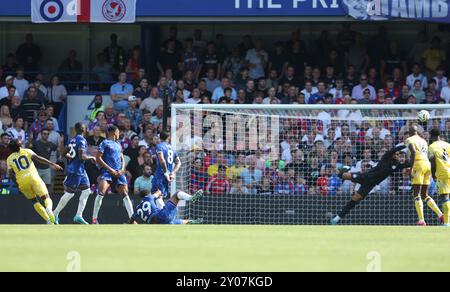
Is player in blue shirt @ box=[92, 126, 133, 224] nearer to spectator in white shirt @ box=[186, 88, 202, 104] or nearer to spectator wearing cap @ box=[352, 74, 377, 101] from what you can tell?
spectator in white shirt @ box=[186, 88, 202, 104]

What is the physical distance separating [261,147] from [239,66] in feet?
13.7

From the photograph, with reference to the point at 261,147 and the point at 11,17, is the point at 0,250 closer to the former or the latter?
the point at 261,147

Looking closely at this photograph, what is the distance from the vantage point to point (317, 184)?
21281 millimetres

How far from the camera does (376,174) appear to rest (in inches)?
795

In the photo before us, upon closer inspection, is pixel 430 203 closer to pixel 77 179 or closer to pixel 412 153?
pixel 412 153

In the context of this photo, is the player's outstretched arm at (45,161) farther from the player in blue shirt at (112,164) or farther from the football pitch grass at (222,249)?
the football pitch grass at (222,249)

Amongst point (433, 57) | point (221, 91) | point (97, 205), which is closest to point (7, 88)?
point (221, 91)

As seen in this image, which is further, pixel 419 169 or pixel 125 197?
A: pixel 125 197

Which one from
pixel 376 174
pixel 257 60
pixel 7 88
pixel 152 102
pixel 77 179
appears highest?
pixel 257 60

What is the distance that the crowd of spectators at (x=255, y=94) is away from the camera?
21.4 metres

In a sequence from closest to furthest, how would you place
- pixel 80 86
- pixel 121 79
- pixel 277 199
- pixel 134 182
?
pixel 277 199 → pixel 134 182 → pixel 121 79 → pixel 80 86

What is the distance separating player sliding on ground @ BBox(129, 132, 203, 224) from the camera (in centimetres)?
1828

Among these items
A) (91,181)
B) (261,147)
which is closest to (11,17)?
(91,181)

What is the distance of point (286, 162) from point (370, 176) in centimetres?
198
